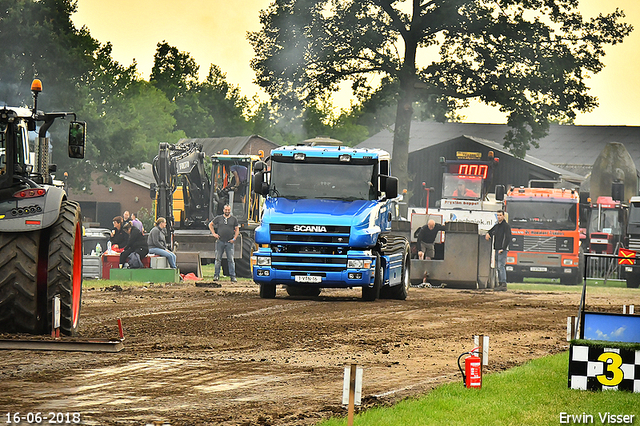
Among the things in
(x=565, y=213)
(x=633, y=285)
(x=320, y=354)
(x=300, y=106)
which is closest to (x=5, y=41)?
(x=300, y=106)

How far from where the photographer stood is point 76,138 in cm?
1139

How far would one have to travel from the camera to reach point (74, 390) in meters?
9.25

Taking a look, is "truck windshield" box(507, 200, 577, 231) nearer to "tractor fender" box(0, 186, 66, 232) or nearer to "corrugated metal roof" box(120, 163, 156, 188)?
"tractor fender" box(0, 186, 66, 232)

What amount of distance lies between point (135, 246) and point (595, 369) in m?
19.2

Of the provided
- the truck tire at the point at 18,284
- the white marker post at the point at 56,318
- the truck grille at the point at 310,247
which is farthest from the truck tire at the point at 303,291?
the white marker post at the point at 56,318

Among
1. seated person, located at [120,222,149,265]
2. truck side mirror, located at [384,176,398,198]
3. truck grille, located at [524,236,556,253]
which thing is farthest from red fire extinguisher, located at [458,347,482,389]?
truck grille, located at [524,236,556,253]

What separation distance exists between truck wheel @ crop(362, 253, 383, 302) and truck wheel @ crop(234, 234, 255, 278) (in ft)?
32.5

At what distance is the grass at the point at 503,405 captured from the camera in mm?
8477

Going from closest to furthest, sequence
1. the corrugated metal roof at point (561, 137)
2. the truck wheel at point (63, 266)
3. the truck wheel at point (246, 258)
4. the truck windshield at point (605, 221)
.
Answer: the truck wheel at point (63, 266) < the truck wheel at point (246, 258) < the truck windshield at point (605, 221) < the corrugated metal roof at point (561, 137)

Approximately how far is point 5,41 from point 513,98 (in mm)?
23404

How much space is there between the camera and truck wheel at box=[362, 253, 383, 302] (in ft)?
68.5

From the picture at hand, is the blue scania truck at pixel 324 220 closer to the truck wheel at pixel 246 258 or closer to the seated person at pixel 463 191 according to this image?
the truck wheel at pixel 246 258

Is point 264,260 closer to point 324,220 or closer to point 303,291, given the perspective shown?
point 324,220

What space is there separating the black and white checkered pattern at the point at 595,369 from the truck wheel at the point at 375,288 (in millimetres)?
10777
